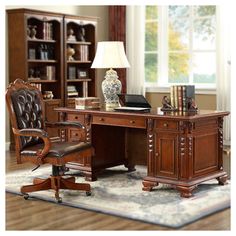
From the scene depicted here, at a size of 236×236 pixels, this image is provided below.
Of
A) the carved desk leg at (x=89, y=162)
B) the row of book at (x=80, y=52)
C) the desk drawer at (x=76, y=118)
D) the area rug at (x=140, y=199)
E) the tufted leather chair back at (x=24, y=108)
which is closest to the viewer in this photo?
the area rug at (x=140, y=199)

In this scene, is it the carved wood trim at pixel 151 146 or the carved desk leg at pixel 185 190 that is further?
the carved wood trim at pixel 151 146

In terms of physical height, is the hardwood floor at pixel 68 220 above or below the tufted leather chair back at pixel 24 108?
below

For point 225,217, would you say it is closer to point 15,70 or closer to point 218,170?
point 218,170

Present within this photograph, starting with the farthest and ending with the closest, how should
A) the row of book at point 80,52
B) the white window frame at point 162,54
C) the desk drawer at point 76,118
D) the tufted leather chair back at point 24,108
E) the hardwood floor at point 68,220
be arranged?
1. the white window frame at point 162,54
2. the row of book at point 80,52
3. the desk drawer at point 76,118
4. the tufted leather chair back at point 24,108
5. the hardwood floor at point 68,220

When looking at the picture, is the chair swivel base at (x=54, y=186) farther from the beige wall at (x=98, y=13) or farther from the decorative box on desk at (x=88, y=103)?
the beige wall at (x=98, y=13)

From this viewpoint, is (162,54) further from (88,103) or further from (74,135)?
(74,135)

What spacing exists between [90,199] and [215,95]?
4029mm

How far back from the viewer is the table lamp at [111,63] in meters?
5.92

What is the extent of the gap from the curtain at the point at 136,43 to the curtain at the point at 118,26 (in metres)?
0.11

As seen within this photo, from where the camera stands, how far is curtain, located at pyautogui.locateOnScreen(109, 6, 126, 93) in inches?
369

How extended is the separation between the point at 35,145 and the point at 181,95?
1.46 meters

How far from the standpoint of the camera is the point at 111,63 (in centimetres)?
591

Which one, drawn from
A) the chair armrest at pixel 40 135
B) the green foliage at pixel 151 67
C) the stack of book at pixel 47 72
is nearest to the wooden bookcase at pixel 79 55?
the stack of book at pixel 47 72
